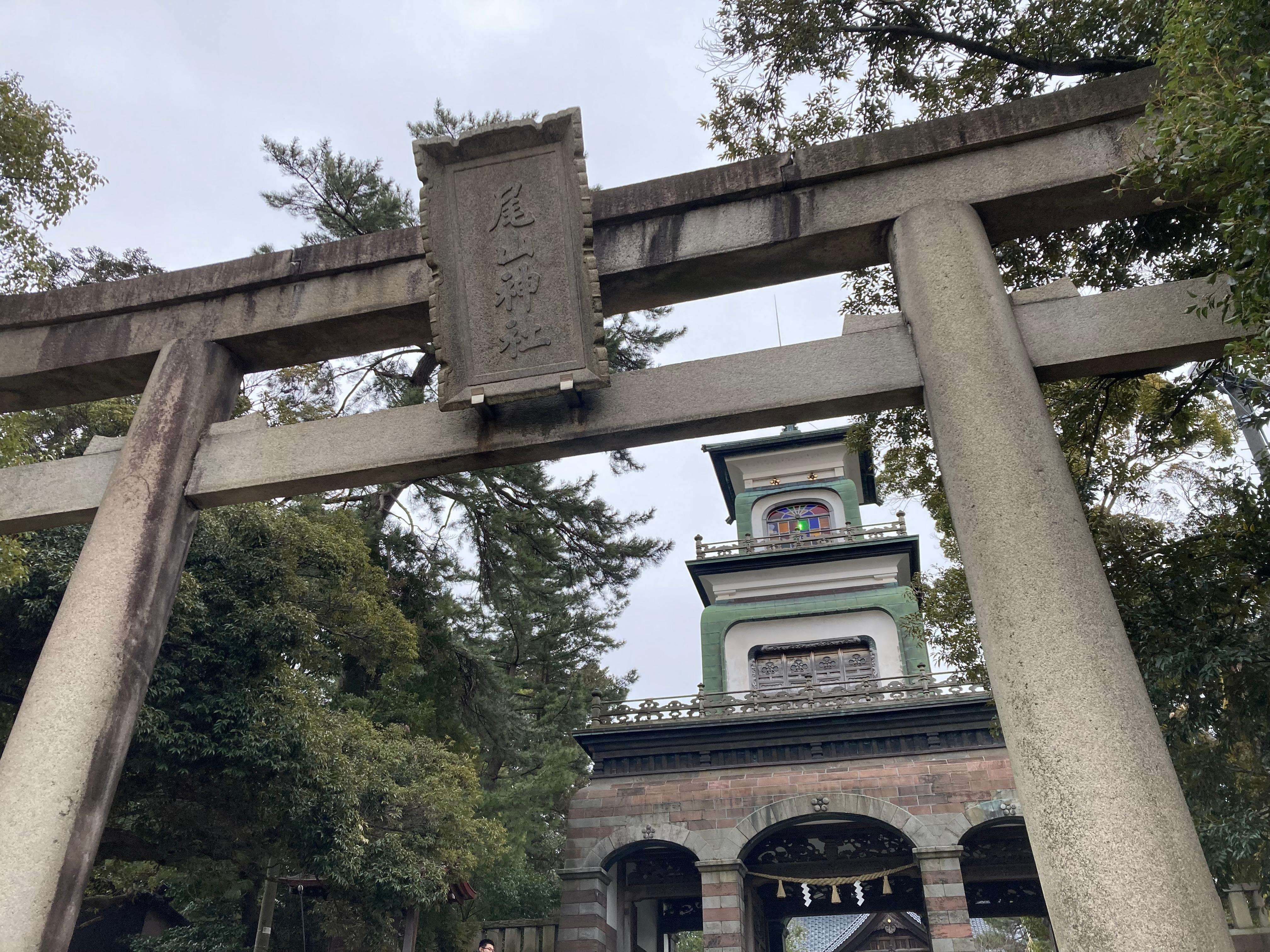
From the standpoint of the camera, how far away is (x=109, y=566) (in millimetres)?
4816

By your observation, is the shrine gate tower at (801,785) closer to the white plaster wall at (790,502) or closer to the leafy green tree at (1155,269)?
the white plaster wall at (790,502)

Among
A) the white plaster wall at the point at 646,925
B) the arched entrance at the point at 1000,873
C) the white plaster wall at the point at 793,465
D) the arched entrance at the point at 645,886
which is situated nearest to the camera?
the arched entrance at the point at 1000,873

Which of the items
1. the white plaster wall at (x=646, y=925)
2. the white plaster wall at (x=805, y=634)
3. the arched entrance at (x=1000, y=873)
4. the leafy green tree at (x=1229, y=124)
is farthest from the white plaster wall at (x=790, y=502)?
the leafy green tree at (x=1229, y=124)

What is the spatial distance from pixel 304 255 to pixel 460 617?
38.8 feet

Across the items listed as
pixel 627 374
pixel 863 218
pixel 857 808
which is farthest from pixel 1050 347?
pixel 857 808

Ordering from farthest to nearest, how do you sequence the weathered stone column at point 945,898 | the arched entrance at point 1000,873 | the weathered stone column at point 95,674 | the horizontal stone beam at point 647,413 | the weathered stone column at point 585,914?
1. the arched entrance at point 1000,873
2. the weathered stone column at point 585,914
3. the weathered stone column at point 945,898
4. the horizontal stone beam at point 647,413
5. the weathered stone column at point 95,674

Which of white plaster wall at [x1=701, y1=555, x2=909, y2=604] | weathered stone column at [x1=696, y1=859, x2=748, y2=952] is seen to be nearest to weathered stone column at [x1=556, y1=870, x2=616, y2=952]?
weathered stone column at [x1=696, y1=859, x2=748, y2=952]

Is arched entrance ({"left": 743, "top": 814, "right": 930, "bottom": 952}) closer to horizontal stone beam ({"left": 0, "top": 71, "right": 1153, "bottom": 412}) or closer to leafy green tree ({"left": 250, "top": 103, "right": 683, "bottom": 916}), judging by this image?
leafy green tree ({"left": 250, "top": 103, "right": 683, "bottom": 916})

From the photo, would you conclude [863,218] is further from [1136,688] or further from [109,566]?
[109,566]

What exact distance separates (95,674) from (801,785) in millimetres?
11283

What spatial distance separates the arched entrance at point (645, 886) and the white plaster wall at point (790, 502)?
7.19m

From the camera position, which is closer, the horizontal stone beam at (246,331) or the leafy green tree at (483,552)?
the horizontal stone beam at (246,331)

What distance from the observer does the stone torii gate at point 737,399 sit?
3.60 m

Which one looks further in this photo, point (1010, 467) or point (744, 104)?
point (744, 104)
